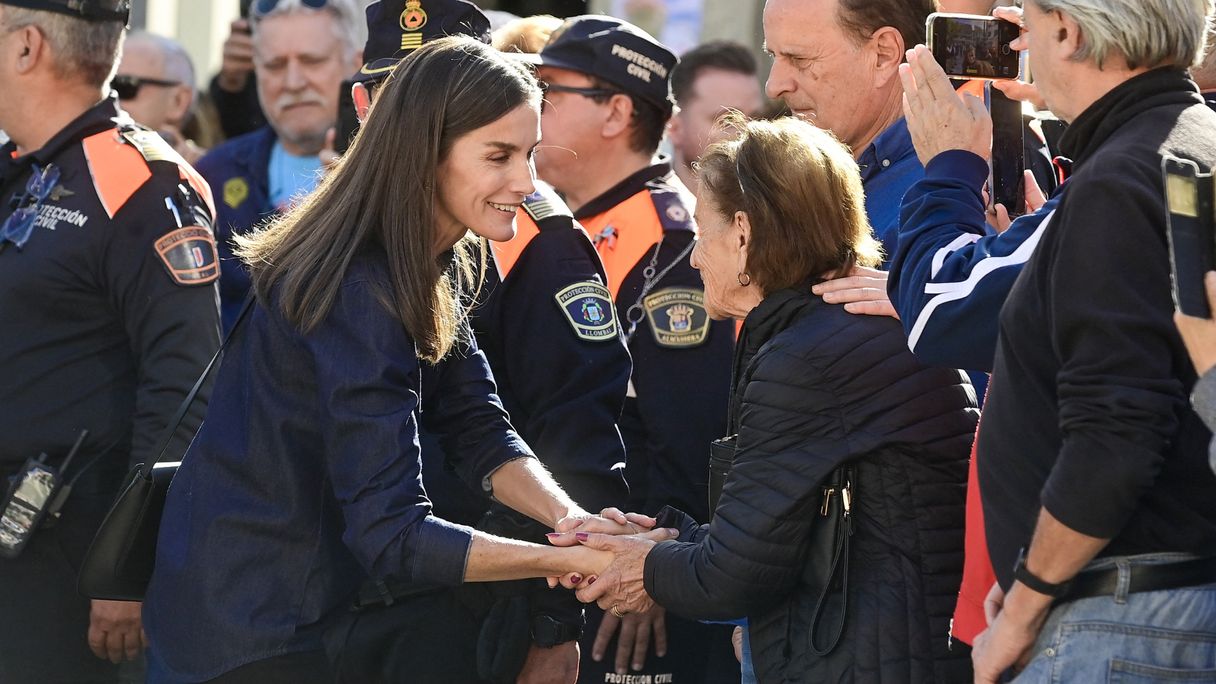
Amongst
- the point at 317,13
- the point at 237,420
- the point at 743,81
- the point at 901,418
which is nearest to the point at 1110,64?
the point at 901,418

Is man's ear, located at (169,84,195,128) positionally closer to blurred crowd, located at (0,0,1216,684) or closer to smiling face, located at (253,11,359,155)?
smiling face, located at (253,11,359,155)

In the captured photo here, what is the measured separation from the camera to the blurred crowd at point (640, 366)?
2197 mm

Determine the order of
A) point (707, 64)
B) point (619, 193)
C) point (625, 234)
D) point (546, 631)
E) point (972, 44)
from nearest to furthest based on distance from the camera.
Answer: point (972, 44) < point (546, 631) < point (625, 234) < point (619, 193) < point (707, 64)

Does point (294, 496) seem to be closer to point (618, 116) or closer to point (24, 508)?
point (24, 508)

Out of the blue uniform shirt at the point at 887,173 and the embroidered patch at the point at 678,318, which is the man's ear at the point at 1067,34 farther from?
the embroidered patch at the point at 678,318

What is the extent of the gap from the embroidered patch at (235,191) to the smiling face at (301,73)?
1.00 ft

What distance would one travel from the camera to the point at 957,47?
2801 millimetres

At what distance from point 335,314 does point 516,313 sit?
914 mm

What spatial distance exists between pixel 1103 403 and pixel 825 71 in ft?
5.69

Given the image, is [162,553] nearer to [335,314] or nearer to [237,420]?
[237,420]

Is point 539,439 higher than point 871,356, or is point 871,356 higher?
point 871,356

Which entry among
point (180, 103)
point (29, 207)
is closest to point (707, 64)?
point (180, 103)

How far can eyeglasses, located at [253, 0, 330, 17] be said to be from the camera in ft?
21.8

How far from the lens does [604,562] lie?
3.10 meters
